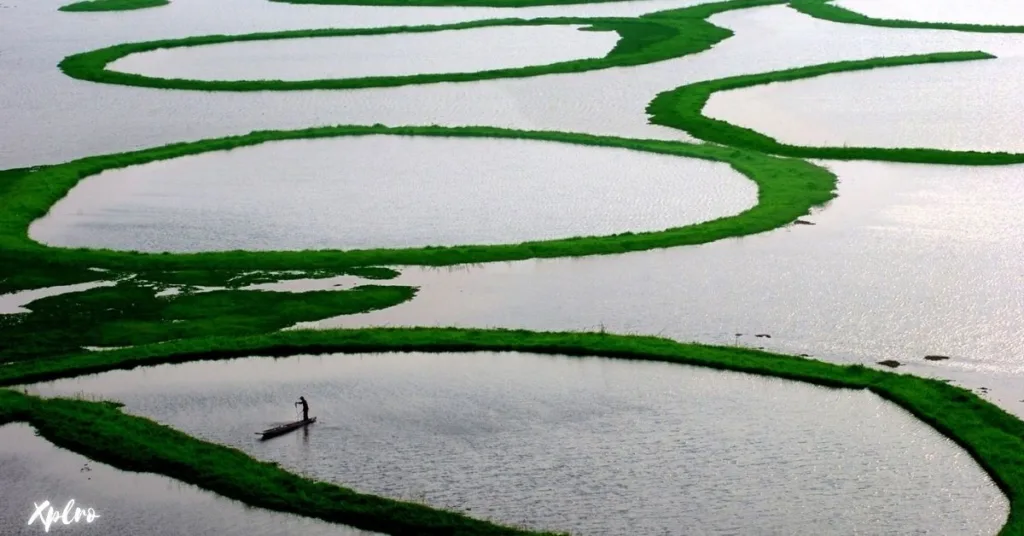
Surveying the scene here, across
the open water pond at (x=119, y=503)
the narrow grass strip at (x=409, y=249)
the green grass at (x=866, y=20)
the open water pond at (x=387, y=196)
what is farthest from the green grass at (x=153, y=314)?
the green grass at (x=866, y=20)

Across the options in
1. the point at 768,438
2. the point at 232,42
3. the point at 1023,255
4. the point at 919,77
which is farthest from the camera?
the point at 232,42

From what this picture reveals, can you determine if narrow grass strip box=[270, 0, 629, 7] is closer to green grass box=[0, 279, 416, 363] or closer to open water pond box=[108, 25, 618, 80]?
open water pond box=[108, 25, 618, 80]

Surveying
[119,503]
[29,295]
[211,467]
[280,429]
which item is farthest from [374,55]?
[119,503]

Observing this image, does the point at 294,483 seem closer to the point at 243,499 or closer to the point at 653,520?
the point at 243,499

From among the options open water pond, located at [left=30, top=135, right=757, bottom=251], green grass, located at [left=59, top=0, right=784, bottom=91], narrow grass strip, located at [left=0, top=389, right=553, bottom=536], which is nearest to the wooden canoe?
narrow grass strip, located at [left=0, top=389, right=553, bottom=536]

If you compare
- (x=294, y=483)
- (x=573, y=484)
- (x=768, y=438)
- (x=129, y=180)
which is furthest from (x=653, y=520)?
(x=129, y=180)

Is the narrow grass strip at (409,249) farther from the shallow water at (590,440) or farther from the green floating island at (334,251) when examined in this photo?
the shallow water at (590,440)
